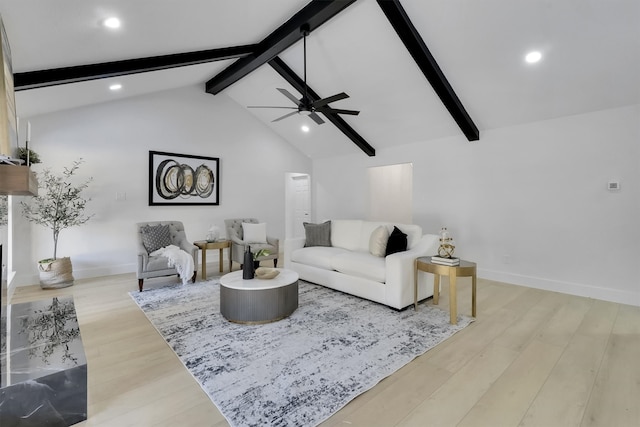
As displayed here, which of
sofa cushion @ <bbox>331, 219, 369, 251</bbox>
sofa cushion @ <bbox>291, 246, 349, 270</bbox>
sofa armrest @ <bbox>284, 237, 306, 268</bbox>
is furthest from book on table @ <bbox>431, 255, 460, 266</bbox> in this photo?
sofa armrest @ <bbox>284, 237, 306, 268</bbox>

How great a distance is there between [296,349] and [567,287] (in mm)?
3814

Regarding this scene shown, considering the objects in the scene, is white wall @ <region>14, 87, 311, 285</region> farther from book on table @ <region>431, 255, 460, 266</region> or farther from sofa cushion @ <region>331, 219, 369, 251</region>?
book on table @ <region>431, 255, 460, 266</region>

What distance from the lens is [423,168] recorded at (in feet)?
18.0

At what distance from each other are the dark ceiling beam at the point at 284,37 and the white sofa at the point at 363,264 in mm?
2651

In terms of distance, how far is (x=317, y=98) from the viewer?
5.38 meters

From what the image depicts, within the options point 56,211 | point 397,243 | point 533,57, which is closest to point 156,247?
point 56,211

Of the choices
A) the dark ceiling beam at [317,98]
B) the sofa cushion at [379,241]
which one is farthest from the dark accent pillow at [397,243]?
the dark ceiling beam at [317,98]

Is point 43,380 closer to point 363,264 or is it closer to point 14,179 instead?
point 14,179

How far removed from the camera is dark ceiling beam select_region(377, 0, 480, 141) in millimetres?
3287

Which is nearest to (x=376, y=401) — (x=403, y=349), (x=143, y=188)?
(x=403, y=349)

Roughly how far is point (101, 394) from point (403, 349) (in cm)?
209

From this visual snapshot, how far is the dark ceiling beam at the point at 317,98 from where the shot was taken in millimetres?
4773

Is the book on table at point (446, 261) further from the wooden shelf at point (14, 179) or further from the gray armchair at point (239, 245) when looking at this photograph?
the wooden shelf at point (14, 179)

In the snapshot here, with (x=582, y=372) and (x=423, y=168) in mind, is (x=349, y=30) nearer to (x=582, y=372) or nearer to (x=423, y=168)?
(x=423, y=168)
